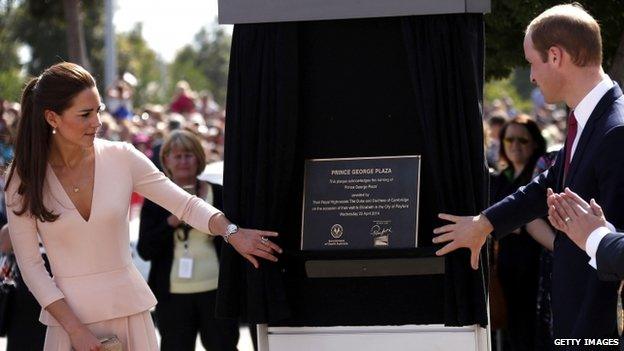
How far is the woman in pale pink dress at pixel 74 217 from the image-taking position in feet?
16.1

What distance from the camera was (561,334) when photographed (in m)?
4.48

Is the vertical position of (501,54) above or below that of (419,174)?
above

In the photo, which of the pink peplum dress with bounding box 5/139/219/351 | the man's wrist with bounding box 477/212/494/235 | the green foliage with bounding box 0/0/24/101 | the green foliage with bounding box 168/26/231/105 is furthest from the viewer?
the green foliage with bounding box 168/26/231/105

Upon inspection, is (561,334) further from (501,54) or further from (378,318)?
(501,54)

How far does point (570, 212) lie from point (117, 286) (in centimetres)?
194

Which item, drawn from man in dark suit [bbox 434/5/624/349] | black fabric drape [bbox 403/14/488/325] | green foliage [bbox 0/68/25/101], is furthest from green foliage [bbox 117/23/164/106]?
man in dark suit [bbox 434/5/624/349]

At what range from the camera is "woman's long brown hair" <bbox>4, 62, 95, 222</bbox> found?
4.88 m

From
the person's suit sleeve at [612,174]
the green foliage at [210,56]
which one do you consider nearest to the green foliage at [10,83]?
the person's suit sleeve at [612,174]

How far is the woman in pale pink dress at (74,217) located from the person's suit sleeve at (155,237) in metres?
2.64

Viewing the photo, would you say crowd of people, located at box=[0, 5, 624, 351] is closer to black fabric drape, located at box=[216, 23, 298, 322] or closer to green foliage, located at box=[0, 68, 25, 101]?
black fabric drape, located at box=[216, 23, 298, 322]

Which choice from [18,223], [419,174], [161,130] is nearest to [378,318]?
[419,174]

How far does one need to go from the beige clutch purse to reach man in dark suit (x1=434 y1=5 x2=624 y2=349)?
1.73 metres

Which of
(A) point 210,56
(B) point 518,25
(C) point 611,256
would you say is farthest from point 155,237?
(A) point 210,56

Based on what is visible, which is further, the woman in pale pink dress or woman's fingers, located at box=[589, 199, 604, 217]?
the woman in pale pink dress
